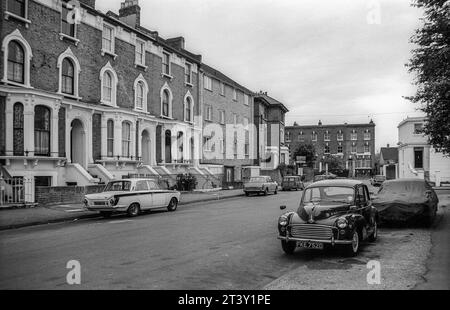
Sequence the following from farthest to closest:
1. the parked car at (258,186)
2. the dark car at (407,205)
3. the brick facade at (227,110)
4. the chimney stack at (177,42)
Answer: the brick facade at (227,110)
the chimney stack at (177,42)
the parked car at (258,186)
the dark car at (407,205)

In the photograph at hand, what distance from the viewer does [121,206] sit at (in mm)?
16641

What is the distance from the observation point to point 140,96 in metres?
30.7

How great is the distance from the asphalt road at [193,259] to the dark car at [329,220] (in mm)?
361

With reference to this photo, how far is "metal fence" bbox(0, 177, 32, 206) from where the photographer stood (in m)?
18.0

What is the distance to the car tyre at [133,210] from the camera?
17.0 metres

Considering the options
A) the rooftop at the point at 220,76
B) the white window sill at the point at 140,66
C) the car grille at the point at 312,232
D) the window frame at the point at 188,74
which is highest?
the rooftop at the point at 220,76

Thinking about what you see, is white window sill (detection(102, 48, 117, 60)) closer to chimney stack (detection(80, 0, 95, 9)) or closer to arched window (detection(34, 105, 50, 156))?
chimney stack (detection(80, 0, 95, 9))

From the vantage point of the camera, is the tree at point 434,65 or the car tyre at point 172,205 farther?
the car tyre at point 172,205

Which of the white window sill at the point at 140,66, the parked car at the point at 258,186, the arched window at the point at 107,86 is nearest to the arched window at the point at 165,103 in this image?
the white window sill at the point at 140,66

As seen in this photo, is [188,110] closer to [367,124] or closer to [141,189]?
[141,189]

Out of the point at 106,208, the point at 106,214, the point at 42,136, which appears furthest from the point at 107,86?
the point at 106,208

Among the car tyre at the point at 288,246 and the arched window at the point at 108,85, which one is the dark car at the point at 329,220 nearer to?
the car tyre at the point at 288,246

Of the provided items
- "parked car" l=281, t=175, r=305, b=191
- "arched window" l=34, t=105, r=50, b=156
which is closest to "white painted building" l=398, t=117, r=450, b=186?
"parked car" l=281, t=175, r=305, b=191
